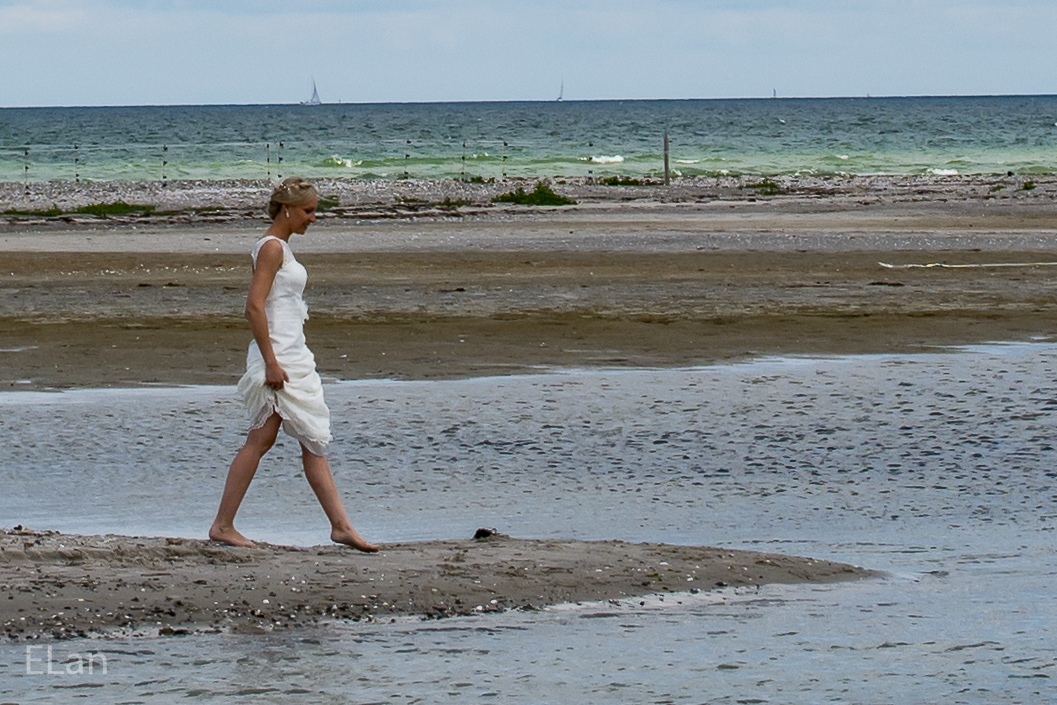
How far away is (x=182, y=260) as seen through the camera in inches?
864

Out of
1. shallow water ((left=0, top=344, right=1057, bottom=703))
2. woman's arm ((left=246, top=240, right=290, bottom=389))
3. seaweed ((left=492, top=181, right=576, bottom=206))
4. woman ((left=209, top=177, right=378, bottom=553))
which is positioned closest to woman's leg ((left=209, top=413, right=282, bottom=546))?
woman ((left=209, top=177, right=378, bottom=553))

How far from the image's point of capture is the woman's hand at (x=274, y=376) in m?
6.64

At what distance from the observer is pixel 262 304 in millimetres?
6648

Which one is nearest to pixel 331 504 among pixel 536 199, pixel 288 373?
pixel 288 373

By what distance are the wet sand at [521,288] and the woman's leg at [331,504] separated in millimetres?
5298

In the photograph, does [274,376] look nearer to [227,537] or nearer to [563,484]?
[227,537]

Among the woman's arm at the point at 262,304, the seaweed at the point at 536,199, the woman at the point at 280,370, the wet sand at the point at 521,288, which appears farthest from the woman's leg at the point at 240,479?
the seaweed at the point at 536,199

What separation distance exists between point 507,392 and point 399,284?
24.4 feet

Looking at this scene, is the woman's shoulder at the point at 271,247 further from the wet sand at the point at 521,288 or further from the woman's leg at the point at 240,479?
the wet sand at the point at 521,288

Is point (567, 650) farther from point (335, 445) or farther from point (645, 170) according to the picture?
point (645, 170)

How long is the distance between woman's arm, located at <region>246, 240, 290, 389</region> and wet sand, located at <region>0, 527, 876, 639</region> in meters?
0.69

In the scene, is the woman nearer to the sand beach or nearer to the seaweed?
the sand beach

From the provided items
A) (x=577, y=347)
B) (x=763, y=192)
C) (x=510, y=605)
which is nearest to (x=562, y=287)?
(x=577, y=347)

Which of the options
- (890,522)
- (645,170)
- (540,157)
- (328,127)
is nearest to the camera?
(890,522)
